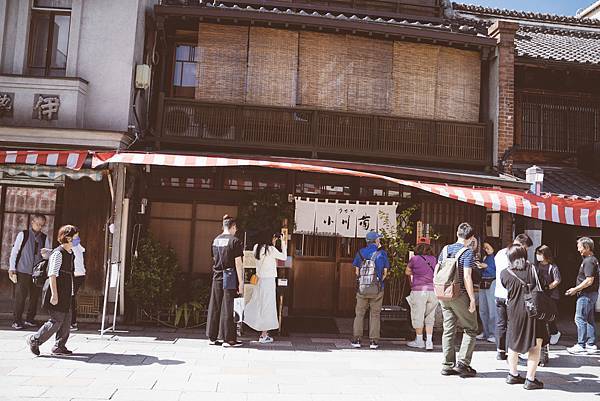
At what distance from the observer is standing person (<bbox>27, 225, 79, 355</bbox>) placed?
713 centimetres

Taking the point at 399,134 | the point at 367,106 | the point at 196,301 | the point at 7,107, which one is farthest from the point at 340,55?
the point at 7,107

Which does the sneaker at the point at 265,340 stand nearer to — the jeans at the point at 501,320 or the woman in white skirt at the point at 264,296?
the woman in white skirt at the point at 264,296

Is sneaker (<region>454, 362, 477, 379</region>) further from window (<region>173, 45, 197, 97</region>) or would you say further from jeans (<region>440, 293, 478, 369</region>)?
window (<region>173, 45, 197, 97</region>)

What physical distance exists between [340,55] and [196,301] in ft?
22.8

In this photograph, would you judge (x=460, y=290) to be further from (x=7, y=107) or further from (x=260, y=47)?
(x=7, y=107)

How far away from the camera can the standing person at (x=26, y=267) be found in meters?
9.29

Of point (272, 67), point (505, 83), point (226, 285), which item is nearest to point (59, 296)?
point (226, 285)

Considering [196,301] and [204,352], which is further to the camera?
[196,301]

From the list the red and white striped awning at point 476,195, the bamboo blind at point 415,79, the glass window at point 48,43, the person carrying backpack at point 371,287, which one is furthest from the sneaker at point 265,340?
the glass window at point 48,43

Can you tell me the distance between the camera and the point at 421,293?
9.35 meters

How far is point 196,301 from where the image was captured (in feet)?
34.1

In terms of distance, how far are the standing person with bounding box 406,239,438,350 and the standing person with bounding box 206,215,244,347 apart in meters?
3.40

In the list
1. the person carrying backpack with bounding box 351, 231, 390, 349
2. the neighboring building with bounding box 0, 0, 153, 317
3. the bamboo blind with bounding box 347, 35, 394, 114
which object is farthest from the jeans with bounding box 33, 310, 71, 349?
the bamboo blind with bounding box 347, 35, 394, 114

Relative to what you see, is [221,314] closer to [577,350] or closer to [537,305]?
[537,305]
